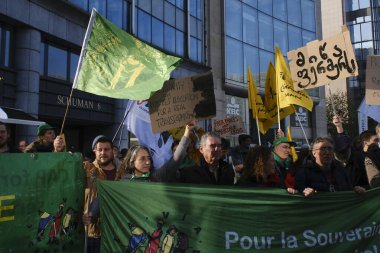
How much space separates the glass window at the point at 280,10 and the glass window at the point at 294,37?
969 mm

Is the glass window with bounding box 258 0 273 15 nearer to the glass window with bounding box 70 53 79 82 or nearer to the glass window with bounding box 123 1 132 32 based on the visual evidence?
the glass window with bounding box 123 1 132 32

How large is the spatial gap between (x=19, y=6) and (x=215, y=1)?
17.0 meters

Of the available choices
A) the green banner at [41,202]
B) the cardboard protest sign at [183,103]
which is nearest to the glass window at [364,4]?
the cardboard protest sign at [183,103]

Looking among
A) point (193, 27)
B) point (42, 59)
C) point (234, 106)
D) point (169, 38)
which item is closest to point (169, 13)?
point (169, 38)

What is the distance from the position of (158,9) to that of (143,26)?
5.92ft

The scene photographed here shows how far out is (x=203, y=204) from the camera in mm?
3941

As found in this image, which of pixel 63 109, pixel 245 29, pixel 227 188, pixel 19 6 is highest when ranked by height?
pixel 245 29

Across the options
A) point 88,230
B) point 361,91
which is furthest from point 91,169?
point 361,91

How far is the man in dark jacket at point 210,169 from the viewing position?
13.5ft

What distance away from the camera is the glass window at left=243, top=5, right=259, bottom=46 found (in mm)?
30297

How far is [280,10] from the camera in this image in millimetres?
33656

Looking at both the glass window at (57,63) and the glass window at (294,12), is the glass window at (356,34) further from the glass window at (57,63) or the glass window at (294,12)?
the glass window at (57,63)

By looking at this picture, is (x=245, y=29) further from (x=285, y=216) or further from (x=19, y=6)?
(x=285, y=216)

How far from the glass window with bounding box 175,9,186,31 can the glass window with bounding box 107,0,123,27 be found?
5191 mm
